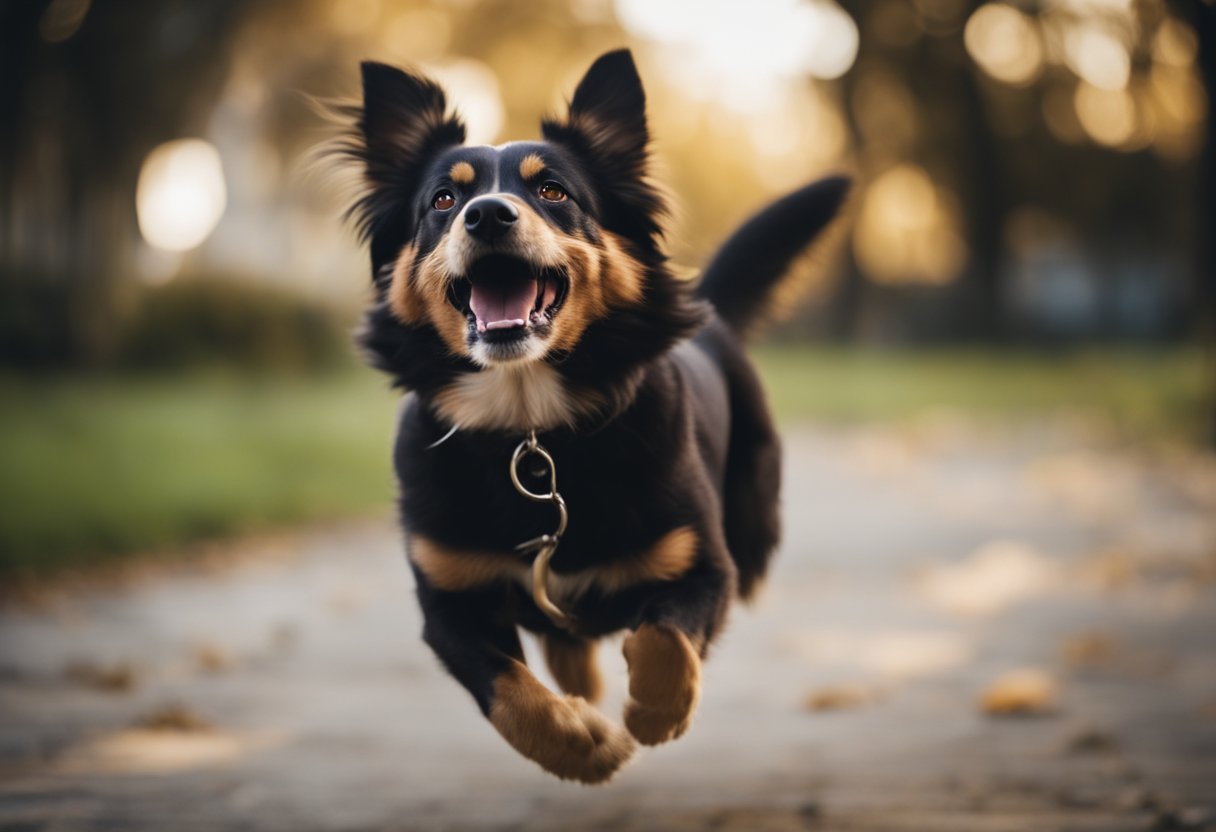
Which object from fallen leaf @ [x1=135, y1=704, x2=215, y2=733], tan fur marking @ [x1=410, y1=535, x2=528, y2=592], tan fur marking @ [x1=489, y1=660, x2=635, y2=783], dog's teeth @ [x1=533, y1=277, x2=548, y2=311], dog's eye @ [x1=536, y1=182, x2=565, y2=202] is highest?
dog's eye @ [x1=536, y1=182, x2=565, y2=202]

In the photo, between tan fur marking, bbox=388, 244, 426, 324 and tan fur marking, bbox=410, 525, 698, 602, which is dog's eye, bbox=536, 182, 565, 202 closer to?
tan fur marking, bbox=388, 244, 426, 324

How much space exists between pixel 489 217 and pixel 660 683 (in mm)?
1267

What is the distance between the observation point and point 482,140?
3.94 metres

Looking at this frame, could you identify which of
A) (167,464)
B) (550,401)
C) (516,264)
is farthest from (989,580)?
(167,464)

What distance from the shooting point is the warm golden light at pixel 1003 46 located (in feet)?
72.3

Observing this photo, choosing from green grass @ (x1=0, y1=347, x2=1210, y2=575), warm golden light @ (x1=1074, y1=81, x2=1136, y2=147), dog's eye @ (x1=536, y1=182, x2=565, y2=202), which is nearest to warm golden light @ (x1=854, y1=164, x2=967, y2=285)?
warm golden light @ (x1=1074, y1=81, x2=1136, y2=147)

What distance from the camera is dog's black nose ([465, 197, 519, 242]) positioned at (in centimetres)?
319

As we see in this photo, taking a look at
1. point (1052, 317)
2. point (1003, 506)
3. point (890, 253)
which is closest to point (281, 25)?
point (1003, 506)

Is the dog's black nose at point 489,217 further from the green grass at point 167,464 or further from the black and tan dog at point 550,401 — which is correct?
the green grass at point 167,464

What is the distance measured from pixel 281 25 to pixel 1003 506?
10278mm

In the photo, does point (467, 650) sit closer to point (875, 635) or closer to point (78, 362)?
point (875, 635)

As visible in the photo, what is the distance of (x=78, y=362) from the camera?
14047 mm

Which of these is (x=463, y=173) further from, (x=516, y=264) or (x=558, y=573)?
(x=558, y=573)

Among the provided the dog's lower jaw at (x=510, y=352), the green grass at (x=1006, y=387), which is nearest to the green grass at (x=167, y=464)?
the dog's lower jaw at (x=510, y=352)
